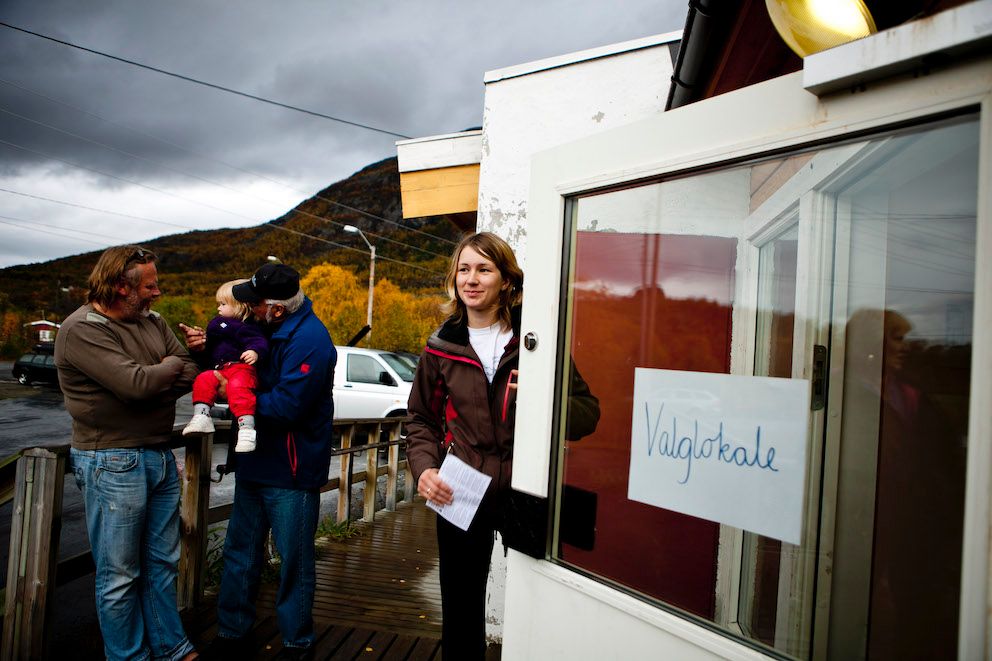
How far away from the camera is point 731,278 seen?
1.53 m

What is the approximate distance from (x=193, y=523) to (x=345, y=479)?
2.01m

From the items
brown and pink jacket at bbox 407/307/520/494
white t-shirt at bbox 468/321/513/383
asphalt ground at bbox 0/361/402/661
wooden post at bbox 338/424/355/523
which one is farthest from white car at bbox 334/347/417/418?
white t-shirt at bbox 468/321/513/383

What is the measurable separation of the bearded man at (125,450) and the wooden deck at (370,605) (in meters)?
0.49

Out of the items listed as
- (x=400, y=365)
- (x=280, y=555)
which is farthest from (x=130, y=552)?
(x=400, y=365)

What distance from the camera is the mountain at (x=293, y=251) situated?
84.9 meters

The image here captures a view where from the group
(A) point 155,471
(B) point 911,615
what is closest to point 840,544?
(B) point 911,615

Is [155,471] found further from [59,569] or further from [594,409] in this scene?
[594,409]

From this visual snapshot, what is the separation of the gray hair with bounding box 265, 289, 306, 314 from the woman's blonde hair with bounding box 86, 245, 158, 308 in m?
0.54

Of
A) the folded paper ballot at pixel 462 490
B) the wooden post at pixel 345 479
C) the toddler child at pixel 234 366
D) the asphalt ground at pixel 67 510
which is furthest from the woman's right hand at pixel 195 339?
the wooden post at pixel 345 479

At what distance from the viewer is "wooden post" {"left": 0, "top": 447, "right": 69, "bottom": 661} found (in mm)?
2295

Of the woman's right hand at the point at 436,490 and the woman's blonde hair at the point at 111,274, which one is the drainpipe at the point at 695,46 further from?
the woman's blonde hair at the point at 111,274

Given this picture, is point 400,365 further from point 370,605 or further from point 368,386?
point 370,605

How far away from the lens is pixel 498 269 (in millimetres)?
1905

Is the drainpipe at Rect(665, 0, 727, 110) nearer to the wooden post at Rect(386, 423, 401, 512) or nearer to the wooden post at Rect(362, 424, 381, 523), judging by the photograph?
the wooden post at Rect(362, 424, 381, 523)
